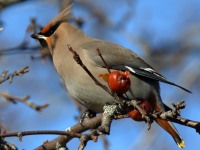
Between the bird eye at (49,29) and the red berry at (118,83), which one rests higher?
the red berry at (118,83)

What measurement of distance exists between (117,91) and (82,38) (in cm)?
179

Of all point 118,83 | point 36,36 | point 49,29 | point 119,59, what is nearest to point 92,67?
point 119,59

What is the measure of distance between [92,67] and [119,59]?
0.22m

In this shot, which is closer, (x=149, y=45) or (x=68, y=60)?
(x=68, y=60)

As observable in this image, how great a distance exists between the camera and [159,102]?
377 cm

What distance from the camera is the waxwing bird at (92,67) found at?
3.75 m

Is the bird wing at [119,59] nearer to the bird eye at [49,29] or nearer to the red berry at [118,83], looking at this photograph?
the bird eye at [49,29]

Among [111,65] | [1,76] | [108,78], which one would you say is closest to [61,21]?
[111,65]

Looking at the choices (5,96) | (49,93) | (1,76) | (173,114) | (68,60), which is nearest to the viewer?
(173,114)

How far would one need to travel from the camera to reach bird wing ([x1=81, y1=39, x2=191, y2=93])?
153 inches

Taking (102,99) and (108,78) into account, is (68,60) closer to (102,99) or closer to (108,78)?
(102,99)

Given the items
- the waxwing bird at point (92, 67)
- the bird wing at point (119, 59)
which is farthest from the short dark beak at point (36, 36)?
the bird wing at point (119, 59)

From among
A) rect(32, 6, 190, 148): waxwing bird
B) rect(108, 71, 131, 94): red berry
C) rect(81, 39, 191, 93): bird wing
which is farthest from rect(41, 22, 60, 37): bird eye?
rect(108, 71, 131, 94): red berry

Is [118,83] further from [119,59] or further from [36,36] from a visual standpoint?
[36,36]
